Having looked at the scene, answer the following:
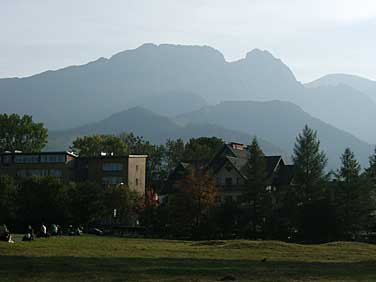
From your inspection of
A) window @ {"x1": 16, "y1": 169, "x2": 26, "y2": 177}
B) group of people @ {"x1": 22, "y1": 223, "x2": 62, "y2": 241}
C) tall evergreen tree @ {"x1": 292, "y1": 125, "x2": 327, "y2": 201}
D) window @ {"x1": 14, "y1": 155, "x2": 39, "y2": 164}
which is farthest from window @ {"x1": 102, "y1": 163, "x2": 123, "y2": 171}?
group of people @ {"x1": 22, "y1": 223, "x2": 62, "y2": 241}

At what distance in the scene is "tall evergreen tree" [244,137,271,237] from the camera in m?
65.1

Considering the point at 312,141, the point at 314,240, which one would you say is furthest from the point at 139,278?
the point at 312,141

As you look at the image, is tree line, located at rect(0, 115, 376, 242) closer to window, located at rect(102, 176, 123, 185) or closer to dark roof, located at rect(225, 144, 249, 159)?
window, located at rect(102, 176, 123, 185)

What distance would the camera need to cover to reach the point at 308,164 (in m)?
66.8

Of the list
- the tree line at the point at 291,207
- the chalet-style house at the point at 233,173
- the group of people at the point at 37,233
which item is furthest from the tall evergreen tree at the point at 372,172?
the group of people at the point at 37,233

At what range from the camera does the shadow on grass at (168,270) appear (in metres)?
20.2

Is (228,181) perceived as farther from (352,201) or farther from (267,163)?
(352,201)

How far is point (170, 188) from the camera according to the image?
95625 millimetres

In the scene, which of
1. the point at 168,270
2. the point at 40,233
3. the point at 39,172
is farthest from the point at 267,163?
the point at 168,270

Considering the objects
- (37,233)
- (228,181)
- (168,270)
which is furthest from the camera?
(228,181)

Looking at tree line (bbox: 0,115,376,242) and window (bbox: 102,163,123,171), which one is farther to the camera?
window (bbox: 102,163,123,171)

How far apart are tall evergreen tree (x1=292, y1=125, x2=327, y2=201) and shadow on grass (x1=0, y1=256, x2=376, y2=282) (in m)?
37.1

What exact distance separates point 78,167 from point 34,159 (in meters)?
6.23

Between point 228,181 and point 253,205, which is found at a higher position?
point 228,181
